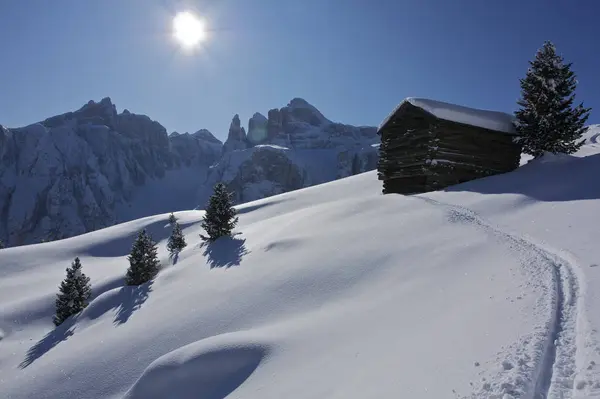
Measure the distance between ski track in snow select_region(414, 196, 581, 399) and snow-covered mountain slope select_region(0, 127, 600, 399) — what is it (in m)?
0.02

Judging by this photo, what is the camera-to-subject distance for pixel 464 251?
8336 mm

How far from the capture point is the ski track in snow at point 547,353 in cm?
348

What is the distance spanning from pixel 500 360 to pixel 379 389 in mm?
1450

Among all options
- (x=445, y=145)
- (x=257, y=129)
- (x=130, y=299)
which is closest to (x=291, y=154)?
(x=257, y=129)

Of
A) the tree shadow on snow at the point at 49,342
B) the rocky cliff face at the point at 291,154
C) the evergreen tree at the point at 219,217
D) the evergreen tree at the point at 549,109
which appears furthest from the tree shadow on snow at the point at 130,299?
the rocky cliff face at the point at 291,154

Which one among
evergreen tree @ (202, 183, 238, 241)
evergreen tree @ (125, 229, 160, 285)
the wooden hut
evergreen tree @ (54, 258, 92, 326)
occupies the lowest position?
evergreen tree @ (54, 258, 92, 326)

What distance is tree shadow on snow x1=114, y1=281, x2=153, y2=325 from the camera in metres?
12.9

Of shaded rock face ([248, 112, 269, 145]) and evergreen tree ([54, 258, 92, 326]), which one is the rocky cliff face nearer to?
shaded rock face ([248, 112, 269, 145])

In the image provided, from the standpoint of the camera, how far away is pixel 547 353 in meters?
3.98

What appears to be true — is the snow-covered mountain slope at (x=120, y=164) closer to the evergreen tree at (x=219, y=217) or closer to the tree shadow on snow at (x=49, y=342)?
the evergreen tree at (x=219, y=217)

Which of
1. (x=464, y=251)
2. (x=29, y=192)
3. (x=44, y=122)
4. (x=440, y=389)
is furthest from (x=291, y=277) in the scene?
(x=44, y=122)

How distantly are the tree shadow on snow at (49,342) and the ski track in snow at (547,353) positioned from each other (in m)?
14.8

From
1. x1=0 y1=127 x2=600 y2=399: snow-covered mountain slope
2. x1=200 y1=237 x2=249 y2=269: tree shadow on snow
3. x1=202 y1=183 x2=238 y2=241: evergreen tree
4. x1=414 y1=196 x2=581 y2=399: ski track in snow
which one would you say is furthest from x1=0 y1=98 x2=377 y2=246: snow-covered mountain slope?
x1=414 y1=196 x2=581 y2=399: ski track in snow

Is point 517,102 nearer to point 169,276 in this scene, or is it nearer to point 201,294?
point 201,294
